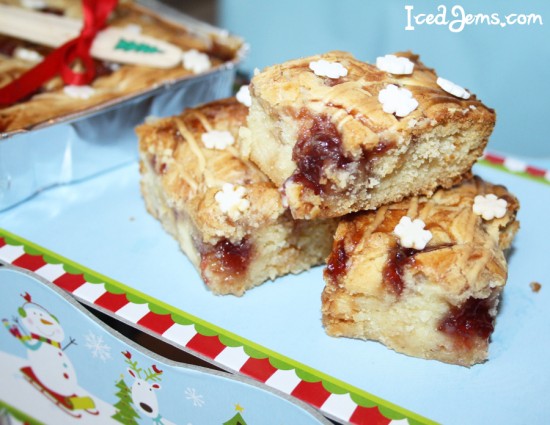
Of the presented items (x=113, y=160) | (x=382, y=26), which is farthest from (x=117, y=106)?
(x=382, y=26)

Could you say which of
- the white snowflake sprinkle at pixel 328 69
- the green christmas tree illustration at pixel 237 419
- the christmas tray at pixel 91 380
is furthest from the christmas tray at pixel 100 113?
the green christmas tree illustration at pixel 237 419

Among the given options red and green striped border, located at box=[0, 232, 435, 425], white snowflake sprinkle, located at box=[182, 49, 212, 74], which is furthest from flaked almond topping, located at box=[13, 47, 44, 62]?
red and green striped border, located at box=[0, 232, 435, 425]

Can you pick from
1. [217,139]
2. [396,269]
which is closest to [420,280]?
[396,269]

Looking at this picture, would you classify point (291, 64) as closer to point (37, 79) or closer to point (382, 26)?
point (37, 79)

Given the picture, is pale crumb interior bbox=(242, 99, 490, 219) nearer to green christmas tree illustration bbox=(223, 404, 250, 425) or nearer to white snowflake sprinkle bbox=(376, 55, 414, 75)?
white snowflake sprinkle bbox=(376, 55, 414, 75)

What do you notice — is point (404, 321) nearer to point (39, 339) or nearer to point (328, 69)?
point (328, 69)
